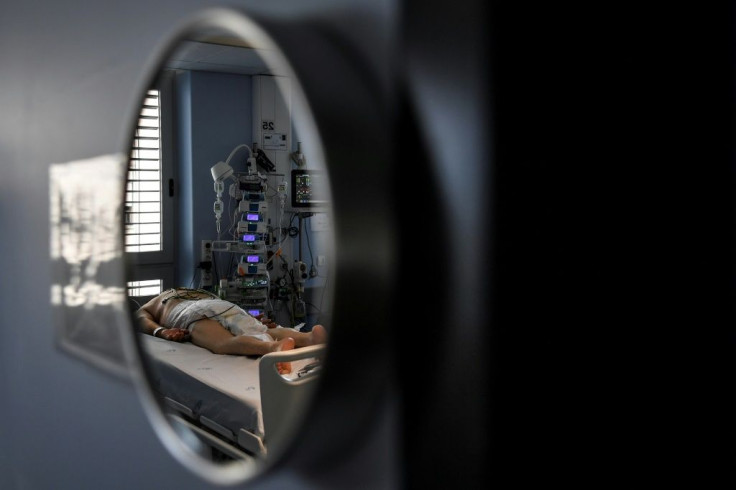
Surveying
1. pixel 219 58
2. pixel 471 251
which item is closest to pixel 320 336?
pixel 471 251

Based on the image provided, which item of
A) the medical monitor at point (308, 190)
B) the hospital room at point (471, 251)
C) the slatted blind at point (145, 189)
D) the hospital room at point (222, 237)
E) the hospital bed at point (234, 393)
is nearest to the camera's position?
the hospital room at point (471, 251)

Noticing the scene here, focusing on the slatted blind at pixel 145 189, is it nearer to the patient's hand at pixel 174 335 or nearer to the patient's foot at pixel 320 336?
the patient's hand at pixel 174 335

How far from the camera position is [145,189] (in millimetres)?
1124

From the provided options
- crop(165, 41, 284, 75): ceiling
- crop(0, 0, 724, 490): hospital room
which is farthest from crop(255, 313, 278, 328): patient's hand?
crop(165, 41, 284, 75): ceiling

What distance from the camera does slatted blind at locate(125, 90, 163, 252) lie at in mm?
1066

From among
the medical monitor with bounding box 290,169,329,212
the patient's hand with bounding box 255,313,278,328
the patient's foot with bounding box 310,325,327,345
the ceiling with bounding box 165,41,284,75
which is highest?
the ceiling with bounding box 165,41,284,75

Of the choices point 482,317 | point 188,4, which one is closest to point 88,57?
point 188,4

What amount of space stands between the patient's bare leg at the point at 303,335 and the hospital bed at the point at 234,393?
10mm

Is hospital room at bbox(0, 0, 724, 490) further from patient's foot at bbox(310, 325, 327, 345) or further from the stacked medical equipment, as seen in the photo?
the stacked medical equipment

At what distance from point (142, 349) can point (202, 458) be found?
0.66ft

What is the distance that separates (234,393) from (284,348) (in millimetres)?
111

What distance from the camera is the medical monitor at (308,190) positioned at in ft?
2.26

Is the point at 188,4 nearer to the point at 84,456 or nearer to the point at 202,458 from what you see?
the point at 202,458

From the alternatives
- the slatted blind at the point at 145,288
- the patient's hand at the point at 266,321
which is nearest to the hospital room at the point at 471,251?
the slatted blind at the point at 145,288
